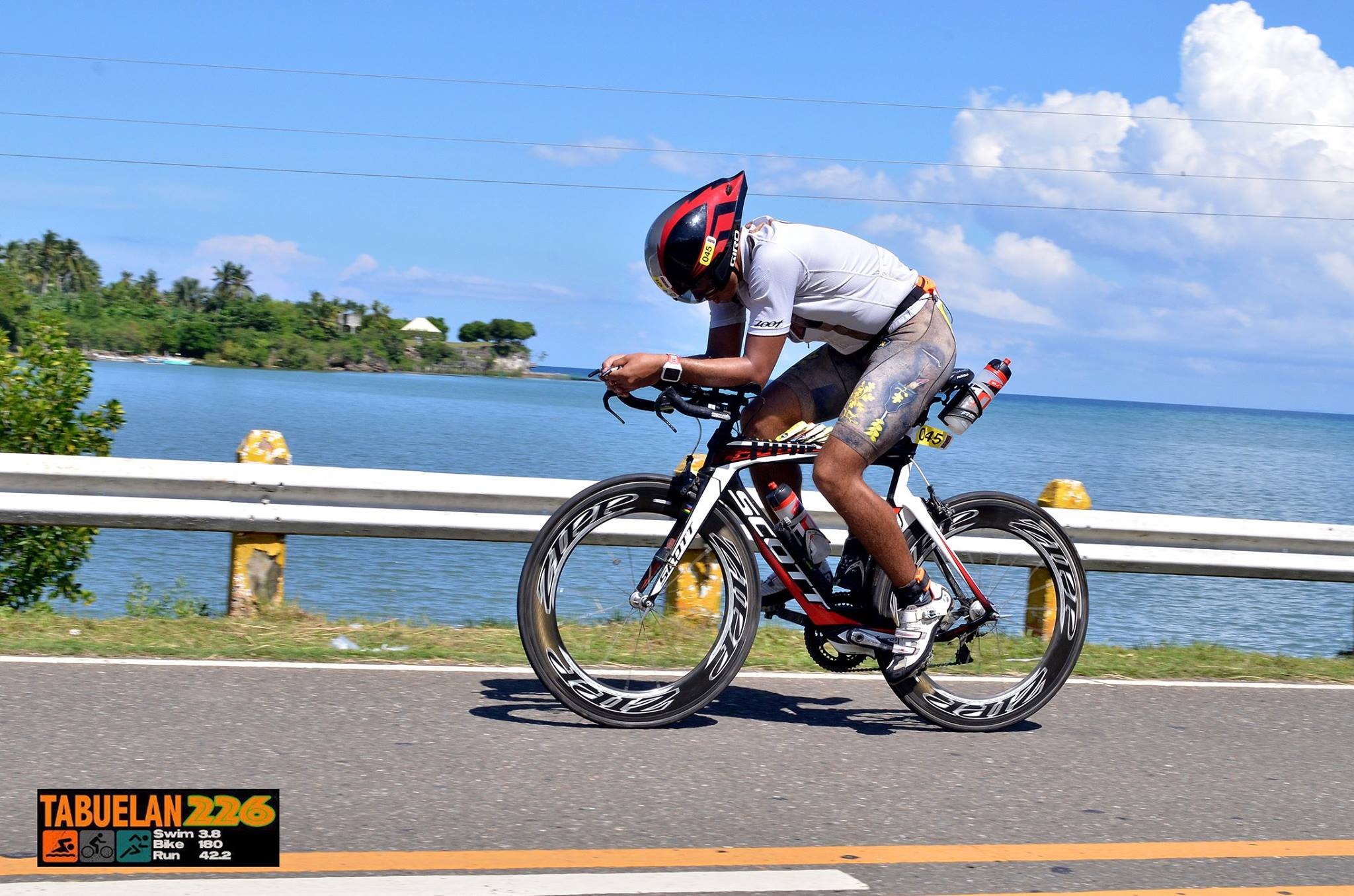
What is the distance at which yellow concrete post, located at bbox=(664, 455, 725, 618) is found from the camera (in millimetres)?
4867

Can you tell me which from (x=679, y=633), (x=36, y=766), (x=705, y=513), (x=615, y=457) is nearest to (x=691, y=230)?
(x=705, y=513)

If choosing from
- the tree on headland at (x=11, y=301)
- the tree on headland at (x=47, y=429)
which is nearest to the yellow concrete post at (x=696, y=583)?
the tree on headland at (x=47, y=429)

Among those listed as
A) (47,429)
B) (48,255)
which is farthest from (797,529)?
(48,255)

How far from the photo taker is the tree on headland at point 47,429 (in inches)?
354

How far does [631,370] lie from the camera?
4.47m

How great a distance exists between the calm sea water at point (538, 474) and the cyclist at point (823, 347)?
5.41 ft

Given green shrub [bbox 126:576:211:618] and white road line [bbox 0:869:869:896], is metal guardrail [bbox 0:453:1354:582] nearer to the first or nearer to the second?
green shrub [bbox 126:576:211:618]

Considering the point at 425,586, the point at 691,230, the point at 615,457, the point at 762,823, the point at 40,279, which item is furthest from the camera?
the point at 40,279

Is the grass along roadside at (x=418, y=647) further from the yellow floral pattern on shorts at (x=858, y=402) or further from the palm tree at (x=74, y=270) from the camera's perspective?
the palm tree at (x=74, y=270)

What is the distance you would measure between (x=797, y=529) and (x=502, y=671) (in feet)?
5.11

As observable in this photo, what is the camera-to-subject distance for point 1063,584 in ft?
17.5

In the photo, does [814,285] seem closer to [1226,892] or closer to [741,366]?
[741,366]

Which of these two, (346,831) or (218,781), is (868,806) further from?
(218,781)

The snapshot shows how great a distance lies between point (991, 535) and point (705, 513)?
1326 mm
